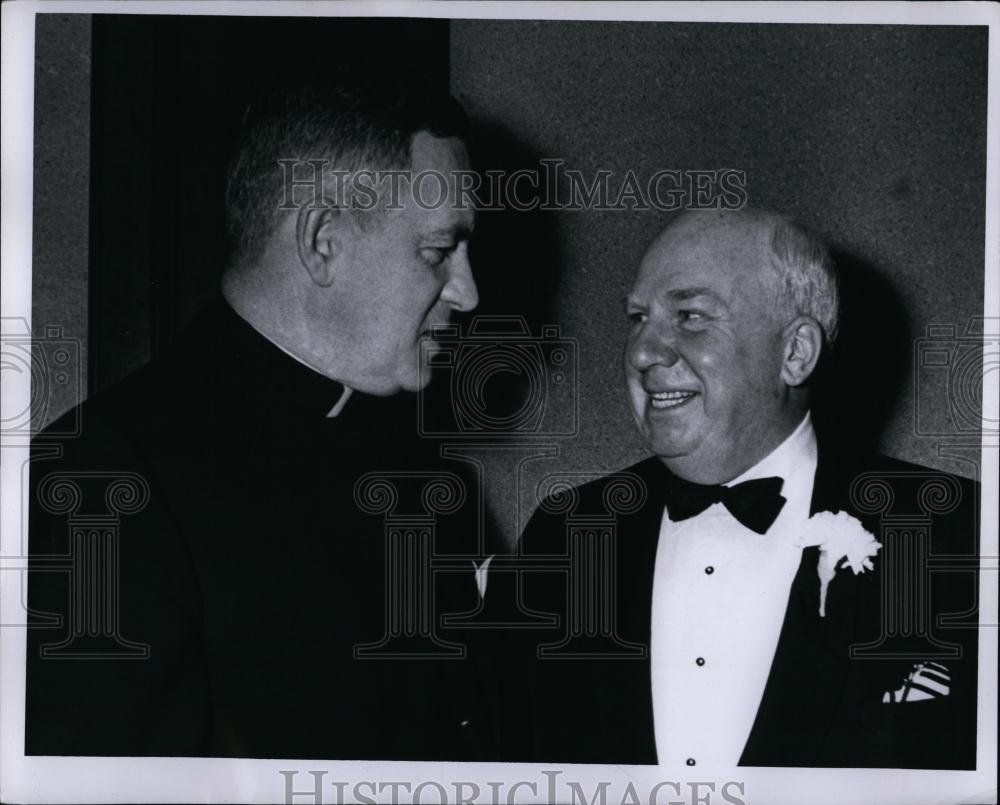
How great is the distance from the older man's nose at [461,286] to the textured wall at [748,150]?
0.09 ft

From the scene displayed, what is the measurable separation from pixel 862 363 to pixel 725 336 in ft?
0.80

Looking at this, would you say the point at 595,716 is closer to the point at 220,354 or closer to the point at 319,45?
the point at 220,354

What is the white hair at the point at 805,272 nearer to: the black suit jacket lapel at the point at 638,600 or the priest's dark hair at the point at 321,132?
the black suit jacket lapel at the point at 638,600

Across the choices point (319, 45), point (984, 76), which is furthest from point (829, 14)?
point (319, 45)

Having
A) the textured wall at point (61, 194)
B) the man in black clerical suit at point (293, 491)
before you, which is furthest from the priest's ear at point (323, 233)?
the textured wall at point (61, 194)

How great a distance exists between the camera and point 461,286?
1831mm

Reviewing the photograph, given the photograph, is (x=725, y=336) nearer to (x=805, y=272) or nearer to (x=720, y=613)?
(x=805, y=272)

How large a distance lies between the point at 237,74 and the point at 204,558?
791 mm

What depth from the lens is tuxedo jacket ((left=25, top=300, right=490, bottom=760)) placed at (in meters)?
1.79

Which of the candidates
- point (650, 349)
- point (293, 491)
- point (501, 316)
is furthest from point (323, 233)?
point (650, 349)

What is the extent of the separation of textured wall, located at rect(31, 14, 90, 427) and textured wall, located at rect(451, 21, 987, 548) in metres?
0.63

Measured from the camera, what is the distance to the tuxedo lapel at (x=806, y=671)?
1812 millimetres

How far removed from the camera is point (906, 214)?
186 cm

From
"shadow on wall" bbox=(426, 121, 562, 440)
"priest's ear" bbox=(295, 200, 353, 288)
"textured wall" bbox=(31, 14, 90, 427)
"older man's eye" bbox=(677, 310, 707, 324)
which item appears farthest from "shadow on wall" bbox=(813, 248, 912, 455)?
"textured wall" bbox=(31, 14, 90, 427)
